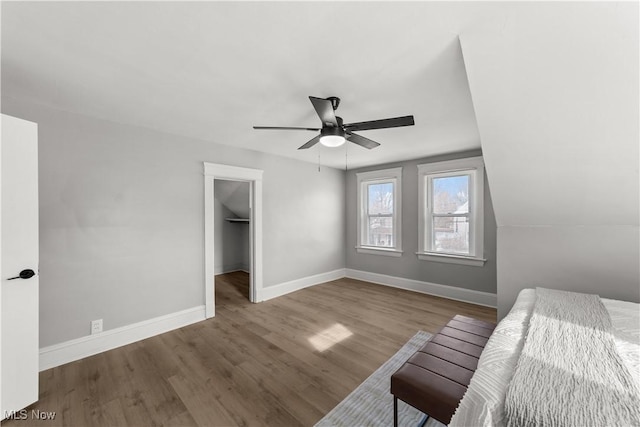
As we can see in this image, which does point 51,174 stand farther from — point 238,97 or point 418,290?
point 418,290

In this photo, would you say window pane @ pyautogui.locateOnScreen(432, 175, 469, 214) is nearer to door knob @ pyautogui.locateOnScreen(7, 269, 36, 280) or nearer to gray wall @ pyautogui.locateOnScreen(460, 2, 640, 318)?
gray wall @ pyautogui.locateOnScreen(460, 2, 640, 318)

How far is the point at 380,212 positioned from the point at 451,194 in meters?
1.35

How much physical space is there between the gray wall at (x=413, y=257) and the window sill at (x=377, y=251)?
0.25 ft

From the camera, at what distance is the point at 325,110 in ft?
6.28

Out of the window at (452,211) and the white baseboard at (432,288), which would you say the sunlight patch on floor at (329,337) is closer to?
the white baseboard at (432,288)

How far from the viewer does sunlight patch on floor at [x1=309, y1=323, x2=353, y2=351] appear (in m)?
2.65

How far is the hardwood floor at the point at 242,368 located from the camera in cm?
177

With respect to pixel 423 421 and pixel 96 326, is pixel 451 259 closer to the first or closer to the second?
pixel 423 421

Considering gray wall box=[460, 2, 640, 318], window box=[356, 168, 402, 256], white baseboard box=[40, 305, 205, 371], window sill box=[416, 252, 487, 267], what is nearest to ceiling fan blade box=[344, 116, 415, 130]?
gray wall box=[460, 2, 640, 318]

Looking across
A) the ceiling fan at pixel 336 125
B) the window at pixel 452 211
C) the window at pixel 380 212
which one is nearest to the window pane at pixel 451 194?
the window at pixel 452 211

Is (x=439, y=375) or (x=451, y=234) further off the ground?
(x=451, y=234)

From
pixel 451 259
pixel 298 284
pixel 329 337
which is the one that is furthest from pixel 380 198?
pixel 329 337

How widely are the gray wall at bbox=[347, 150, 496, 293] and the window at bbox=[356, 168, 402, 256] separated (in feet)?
0.37

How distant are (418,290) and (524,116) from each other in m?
3.43
